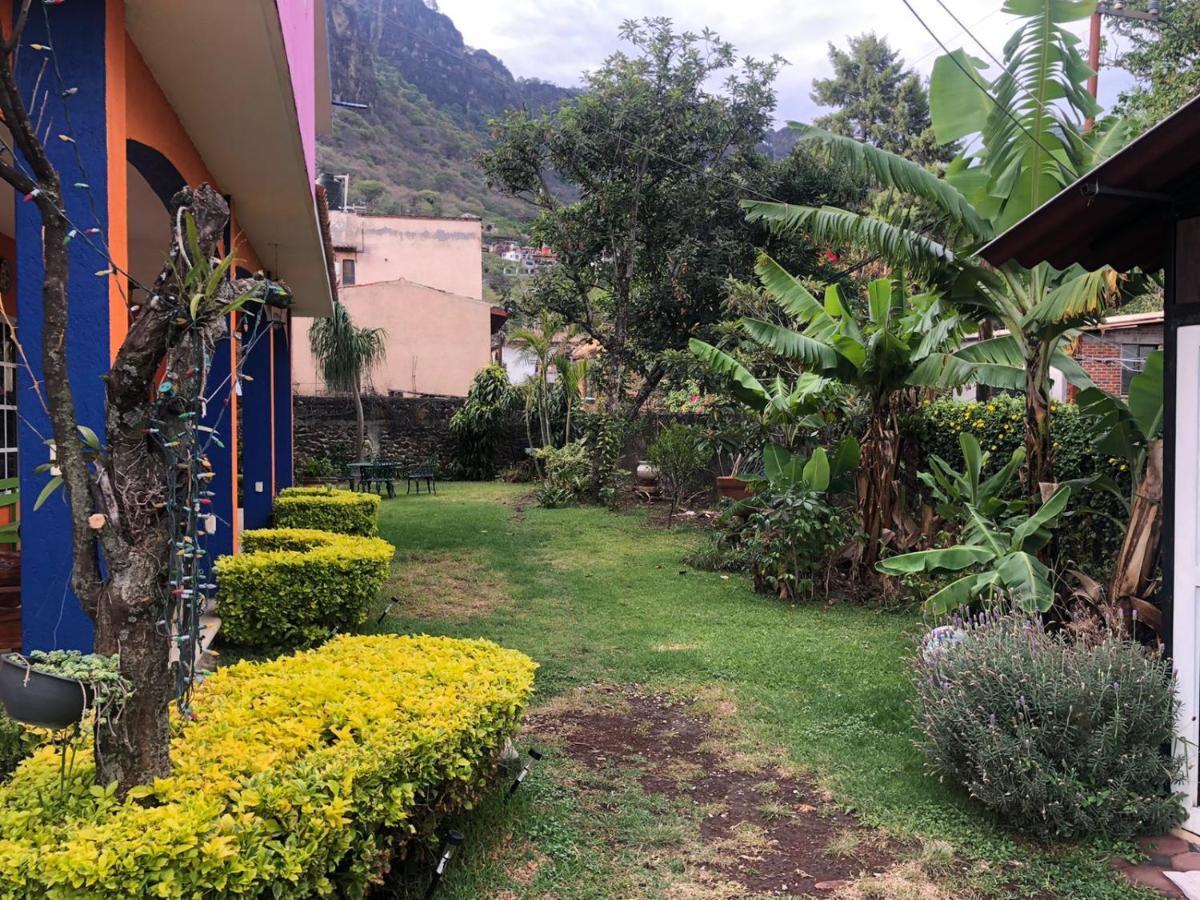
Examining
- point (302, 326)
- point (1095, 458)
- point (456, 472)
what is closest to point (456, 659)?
point (1095, 458)

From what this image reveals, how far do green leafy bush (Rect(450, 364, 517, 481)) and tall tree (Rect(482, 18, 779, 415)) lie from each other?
5322 mm

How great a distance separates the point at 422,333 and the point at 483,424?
4.98 meters

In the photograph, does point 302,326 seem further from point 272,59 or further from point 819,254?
point 272,59

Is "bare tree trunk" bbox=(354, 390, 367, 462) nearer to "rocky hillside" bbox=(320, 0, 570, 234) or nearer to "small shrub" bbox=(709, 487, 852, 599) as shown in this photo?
"small shrub" bbox=(709, 487, 852, 599)

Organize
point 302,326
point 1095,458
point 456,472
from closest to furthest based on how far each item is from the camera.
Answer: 1. point 1095,458
2. point 456,472
3. point 302,326

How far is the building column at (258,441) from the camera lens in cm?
1030

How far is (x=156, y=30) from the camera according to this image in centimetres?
438

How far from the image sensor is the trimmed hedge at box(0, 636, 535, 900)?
2.27 meters

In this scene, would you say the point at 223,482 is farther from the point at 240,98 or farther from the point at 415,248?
the point at 415,248

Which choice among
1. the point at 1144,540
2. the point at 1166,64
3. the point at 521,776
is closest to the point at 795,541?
the point at 1144,540

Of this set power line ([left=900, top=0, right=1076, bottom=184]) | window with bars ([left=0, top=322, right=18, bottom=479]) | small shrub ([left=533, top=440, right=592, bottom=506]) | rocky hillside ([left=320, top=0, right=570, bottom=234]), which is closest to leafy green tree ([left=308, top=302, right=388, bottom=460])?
small shrub ([left=533, top=440, right=592, bottom=506])

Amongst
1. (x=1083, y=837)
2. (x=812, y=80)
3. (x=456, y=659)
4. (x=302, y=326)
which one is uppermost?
(x=812, y=80)

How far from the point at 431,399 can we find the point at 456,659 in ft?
64.5

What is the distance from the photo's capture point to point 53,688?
2340 mm
